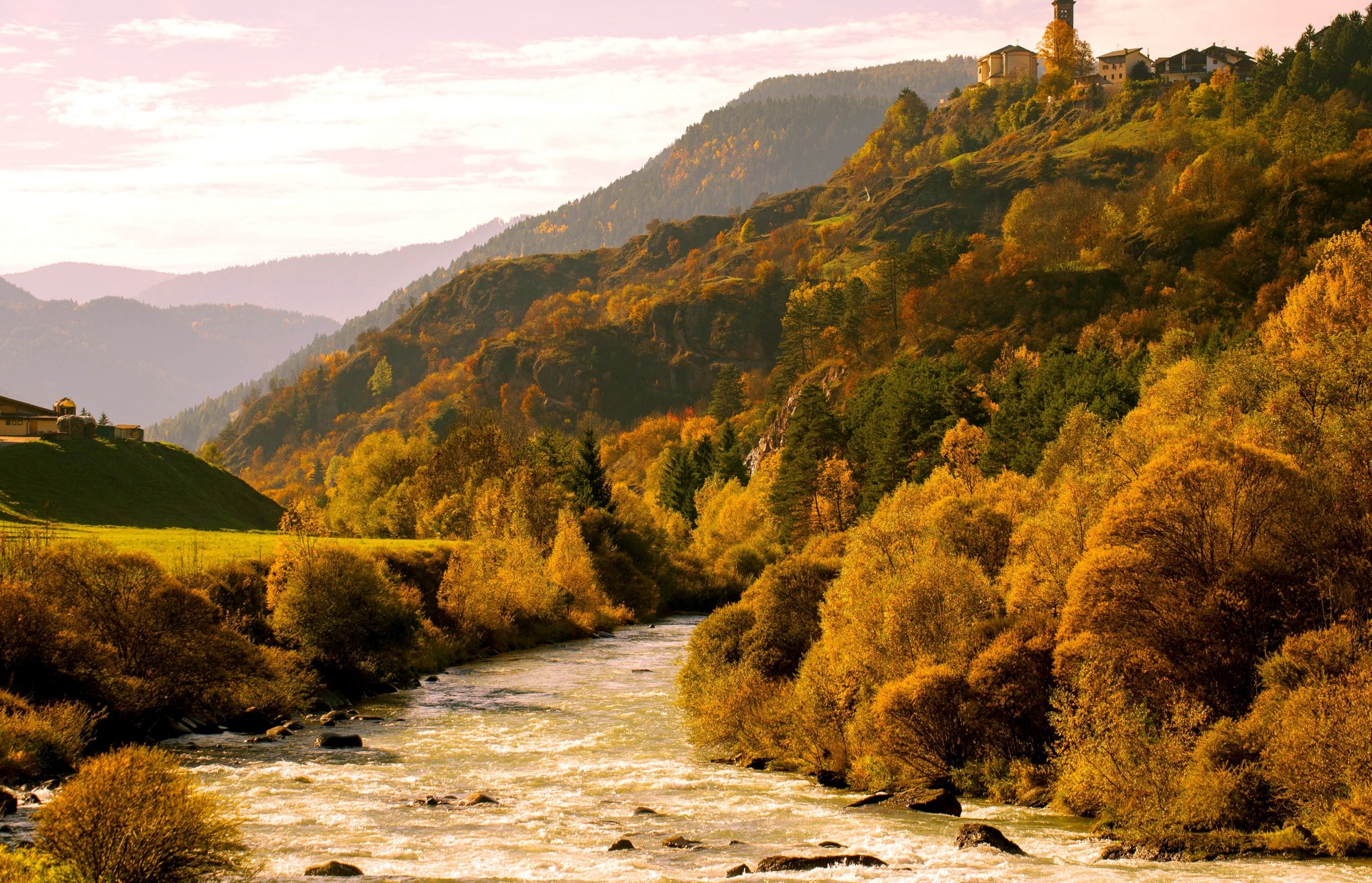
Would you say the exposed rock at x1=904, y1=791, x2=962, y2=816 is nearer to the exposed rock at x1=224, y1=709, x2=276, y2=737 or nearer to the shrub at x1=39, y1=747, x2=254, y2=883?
the shrub at x1=39, y1=747, x2=254, y2=883

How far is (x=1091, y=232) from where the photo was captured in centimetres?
17400

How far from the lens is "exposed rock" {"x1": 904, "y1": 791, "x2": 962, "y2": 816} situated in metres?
34.6

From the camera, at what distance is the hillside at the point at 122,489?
91375mm

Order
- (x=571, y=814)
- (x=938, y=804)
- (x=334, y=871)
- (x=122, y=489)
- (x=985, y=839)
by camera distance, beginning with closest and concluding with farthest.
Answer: (x=334, y=871) < (x=985, y=839) < (x=938, y=804) < (x=571, y=814) < (x=122, y=489)

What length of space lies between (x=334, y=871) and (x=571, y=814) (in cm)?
913

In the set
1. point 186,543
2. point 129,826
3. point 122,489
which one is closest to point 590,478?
point 122,489

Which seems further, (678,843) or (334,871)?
(678,843)

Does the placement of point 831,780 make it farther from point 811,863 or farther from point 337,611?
point 337,611

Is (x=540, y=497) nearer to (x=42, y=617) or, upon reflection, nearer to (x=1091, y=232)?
(x=42, y=617)

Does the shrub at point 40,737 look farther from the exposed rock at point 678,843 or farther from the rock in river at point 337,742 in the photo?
the exposed rock at point 678,843

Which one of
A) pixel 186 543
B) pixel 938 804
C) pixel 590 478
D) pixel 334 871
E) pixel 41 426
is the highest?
pixel 41 426

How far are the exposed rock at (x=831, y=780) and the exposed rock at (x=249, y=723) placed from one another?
78.3ft

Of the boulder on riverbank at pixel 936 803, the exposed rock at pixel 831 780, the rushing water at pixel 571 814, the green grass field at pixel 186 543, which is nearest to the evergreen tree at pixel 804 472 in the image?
the green grass field at pixel 186 543

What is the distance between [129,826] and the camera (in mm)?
23016
